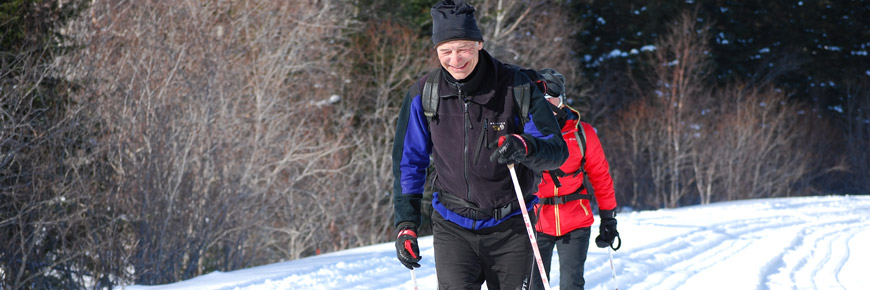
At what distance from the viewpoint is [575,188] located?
5.62m

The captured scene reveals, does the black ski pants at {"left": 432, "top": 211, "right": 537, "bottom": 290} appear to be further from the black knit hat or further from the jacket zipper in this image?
the black knit hat

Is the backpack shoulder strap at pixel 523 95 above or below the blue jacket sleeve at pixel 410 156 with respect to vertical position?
above

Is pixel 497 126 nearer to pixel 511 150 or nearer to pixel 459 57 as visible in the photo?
pixel 511 150

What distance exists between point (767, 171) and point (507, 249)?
29.3 metres

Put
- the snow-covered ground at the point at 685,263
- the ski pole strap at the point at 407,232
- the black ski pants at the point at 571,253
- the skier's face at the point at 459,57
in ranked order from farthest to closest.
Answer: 1. the snow-covered ground at the point at 685,263
2. the black ski pants at the point at 571,253
3. the ski pole strap at the point at 407,232
4. the skier's face at the point at 459,57

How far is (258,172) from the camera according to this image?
17609mm

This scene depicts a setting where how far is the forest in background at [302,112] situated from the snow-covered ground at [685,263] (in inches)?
176

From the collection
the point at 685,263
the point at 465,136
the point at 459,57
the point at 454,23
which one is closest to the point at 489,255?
the point at 465,136

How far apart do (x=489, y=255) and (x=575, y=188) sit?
199cm

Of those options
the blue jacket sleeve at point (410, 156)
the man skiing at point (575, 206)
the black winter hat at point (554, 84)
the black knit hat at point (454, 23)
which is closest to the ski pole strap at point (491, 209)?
the blue jacket sleeve at point (410, 156)

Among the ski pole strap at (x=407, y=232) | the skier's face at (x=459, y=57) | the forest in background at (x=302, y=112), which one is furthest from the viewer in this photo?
the forest in background at (x=302, y=112)

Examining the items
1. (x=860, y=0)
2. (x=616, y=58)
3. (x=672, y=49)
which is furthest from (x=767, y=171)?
(x=860, y=0)

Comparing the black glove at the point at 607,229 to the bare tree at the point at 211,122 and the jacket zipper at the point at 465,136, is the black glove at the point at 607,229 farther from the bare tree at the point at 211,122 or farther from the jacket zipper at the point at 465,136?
the bare tree at the point at 211,122

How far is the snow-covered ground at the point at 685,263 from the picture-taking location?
7.79m
